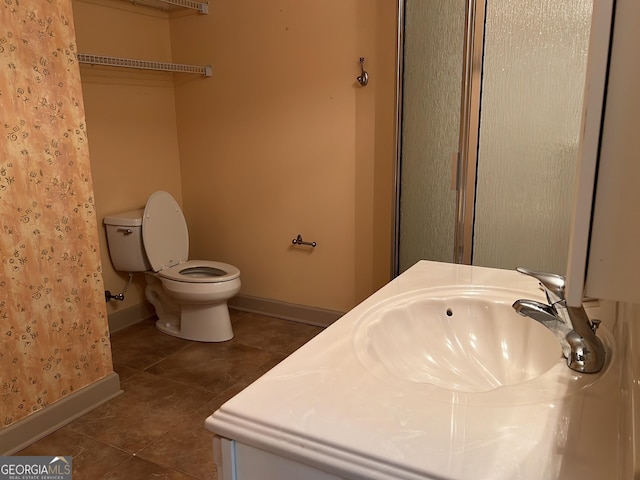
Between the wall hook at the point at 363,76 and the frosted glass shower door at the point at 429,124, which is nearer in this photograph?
the frosted glass shower door at the point at 429,124

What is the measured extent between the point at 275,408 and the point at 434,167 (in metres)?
1.89

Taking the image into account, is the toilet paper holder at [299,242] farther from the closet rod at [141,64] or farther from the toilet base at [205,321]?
the closet rod at [141,64]

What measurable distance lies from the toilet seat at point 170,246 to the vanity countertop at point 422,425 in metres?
2.22

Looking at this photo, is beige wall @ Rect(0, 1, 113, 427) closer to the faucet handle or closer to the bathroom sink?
the bathroom sink

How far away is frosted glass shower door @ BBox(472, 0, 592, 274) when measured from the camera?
204cm

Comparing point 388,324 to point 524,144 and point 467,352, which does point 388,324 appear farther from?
point 524,144

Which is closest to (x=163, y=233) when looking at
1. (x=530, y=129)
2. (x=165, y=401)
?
(x=165, y=401)

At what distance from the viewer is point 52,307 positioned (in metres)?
2.22

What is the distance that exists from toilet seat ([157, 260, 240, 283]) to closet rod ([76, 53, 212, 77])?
1.26 metres

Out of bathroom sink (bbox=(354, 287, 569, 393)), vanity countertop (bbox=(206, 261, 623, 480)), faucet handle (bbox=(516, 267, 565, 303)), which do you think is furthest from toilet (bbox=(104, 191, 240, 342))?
faucet handle (bbox=(516, 267, 565, 303))

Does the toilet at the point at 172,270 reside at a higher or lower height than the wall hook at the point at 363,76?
lower

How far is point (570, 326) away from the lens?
39.8 inches

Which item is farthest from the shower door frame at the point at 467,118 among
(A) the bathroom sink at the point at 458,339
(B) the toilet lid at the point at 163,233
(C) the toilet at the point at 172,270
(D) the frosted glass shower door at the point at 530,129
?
(B) the toilet lid at the point at 163,233

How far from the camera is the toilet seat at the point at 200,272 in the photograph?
10.1ft
